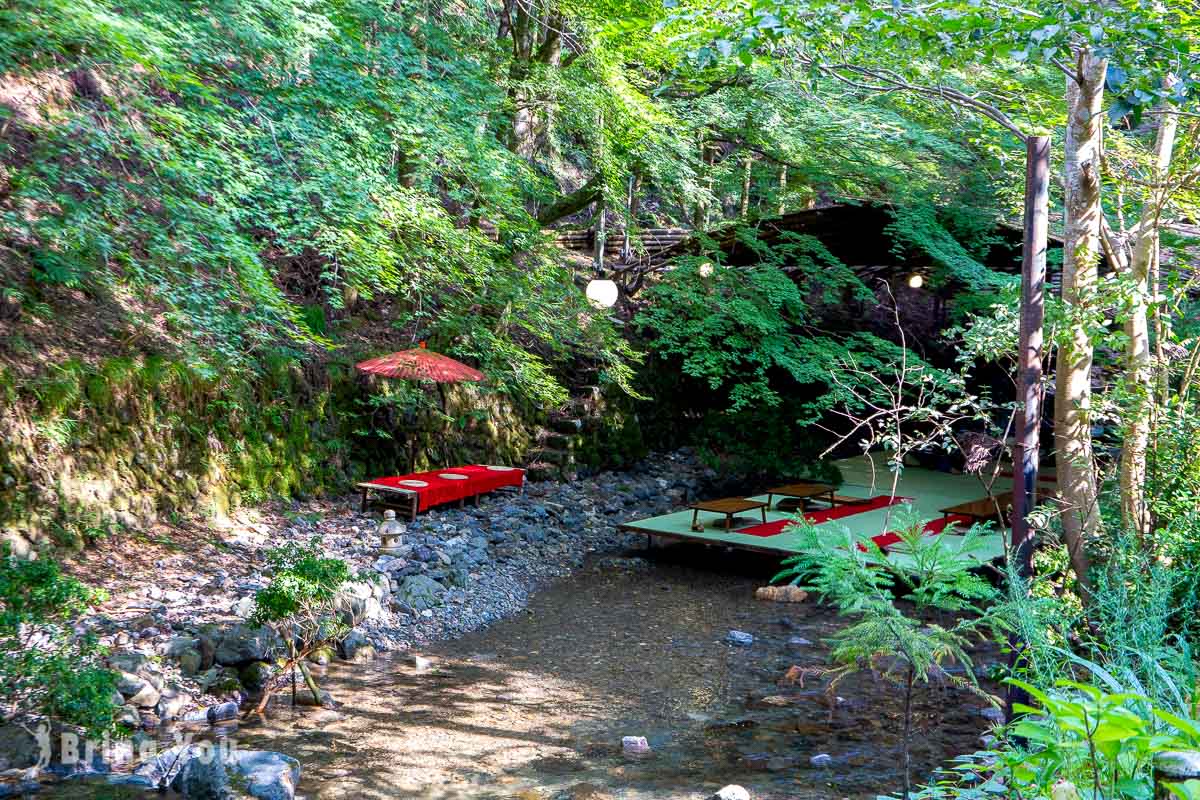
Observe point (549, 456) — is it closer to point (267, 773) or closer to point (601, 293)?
point (601, 293)

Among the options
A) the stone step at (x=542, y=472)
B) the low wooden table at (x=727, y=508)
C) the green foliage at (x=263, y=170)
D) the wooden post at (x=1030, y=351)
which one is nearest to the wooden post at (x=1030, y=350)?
the wooden post at (x=1030, y=351)

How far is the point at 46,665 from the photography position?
4.09 m

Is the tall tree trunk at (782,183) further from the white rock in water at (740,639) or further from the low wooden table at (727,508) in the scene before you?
the white rock in water at (740,639)

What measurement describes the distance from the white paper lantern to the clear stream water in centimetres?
378

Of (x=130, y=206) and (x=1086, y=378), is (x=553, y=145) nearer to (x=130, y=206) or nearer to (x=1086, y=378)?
(x=130, y=206)

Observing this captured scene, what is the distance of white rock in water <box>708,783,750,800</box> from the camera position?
440 cm

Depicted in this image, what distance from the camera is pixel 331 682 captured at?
5.94 meters

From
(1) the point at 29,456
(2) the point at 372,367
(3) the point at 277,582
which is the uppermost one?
(2) the point at 372,367

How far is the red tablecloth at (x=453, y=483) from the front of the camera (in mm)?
9094

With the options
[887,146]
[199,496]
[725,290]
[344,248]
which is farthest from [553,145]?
[199,496]

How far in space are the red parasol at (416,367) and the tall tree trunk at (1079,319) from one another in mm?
5528

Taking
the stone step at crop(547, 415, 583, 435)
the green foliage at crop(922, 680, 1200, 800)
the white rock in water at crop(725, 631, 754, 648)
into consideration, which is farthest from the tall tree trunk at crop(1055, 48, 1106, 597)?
the stone step at crop(547, 415, 583, 435)

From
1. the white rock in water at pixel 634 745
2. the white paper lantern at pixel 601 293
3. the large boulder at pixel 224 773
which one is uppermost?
the white paper lantern at pixel 601 293

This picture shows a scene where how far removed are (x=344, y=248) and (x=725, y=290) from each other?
20.7 ft
